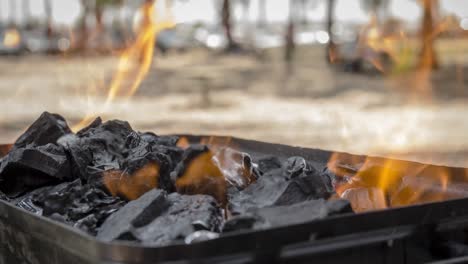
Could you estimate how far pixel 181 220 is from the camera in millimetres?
3006

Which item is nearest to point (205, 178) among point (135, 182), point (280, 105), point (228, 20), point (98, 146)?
point (135, 182)

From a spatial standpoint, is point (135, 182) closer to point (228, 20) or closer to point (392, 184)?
point (392, 184)

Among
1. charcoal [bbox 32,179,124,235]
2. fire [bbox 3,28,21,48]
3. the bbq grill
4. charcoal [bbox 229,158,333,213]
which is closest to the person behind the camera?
the bbq grill

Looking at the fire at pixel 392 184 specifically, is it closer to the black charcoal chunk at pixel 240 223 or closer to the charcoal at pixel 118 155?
the black charcoal chunk at pixel 240 223

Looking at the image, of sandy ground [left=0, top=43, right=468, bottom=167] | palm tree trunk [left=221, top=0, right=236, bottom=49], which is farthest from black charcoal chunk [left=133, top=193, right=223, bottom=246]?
palm tree trunk [left=221, top=0, right=236, bottom=49]

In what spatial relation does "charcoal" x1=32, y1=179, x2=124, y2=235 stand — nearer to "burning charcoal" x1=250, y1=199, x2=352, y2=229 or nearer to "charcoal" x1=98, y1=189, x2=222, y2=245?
"charcoal" x1=98, y1=189, x2=222, y2=245

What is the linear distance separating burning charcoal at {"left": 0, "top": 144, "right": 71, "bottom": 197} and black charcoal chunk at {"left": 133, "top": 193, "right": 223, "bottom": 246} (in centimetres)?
83

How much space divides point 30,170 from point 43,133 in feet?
2.62

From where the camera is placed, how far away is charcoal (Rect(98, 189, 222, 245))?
2889 mm

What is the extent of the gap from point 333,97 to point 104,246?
15.1 meters

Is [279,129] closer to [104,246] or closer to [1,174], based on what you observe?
[1,174]

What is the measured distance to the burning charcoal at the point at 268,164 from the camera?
387 centimetres

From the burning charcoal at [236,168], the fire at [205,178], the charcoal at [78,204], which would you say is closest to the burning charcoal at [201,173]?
the fire at [205,178]

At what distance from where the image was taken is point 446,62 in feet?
78.4
